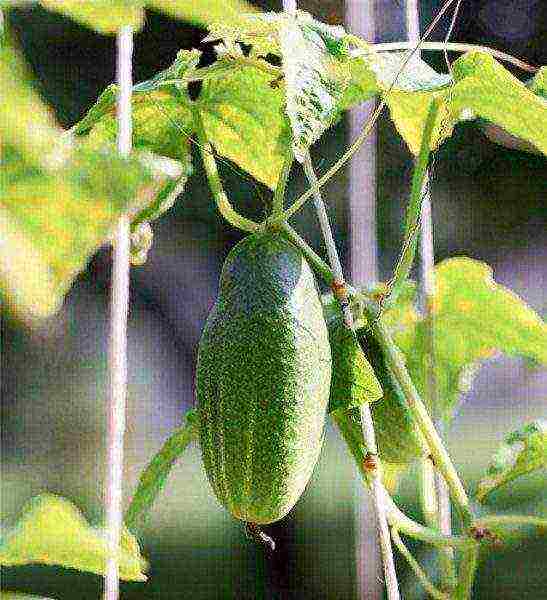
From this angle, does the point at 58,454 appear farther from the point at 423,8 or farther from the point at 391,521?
the point at 391,521

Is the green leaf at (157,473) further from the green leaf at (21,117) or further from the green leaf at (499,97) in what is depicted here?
the green leaf at (21,117)

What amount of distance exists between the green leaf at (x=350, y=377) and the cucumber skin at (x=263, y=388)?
0.11 feet

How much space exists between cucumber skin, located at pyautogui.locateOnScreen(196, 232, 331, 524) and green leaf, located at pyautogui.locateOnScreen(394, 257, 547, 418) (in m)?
0.24

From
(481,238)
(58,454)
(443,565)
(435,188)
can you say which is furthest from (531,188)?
(443,565)

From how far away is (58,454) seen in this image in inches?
167

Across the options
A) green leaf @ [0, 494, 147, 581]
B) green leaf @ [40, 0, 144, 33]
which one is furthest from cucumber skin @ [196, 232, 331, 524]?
green leaf @ [40, 0, 144, 33]

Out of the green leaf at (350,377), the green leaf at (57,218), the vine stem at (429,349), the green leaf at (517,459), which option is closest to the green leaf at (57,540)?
the green leaf at (57,218)

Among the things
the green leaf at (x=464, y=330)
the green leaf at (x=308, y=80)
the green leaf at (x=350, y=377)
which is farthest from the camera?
the green leaf at (x=464, y=330)

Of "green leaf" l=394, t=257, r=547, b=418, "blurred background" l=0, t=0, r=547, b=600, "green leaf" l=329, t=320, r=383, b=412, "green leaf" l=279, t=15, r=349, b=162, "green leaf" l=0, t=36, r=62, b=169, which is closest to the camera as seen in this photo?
"green leaf" l=0, t=36, r=62, b=169

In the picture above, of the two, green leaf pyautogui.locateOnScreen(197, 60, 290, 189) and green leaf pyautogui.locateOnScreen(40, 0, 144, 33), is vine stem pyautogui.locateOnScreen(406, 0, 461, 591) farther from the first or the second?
green leaf pyautogui.locateOnScreen(40, 0, 144, 33)

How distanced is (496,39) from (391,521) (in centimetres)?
230

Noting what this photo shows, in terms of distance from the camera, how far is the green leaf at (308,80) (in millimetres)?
381

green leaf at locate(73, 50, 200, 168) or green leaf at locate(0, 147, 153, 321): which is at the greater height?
green leaf at locate(0, 147, 153, 321)

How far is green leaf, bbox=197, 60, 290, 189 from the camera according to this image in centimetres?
53
